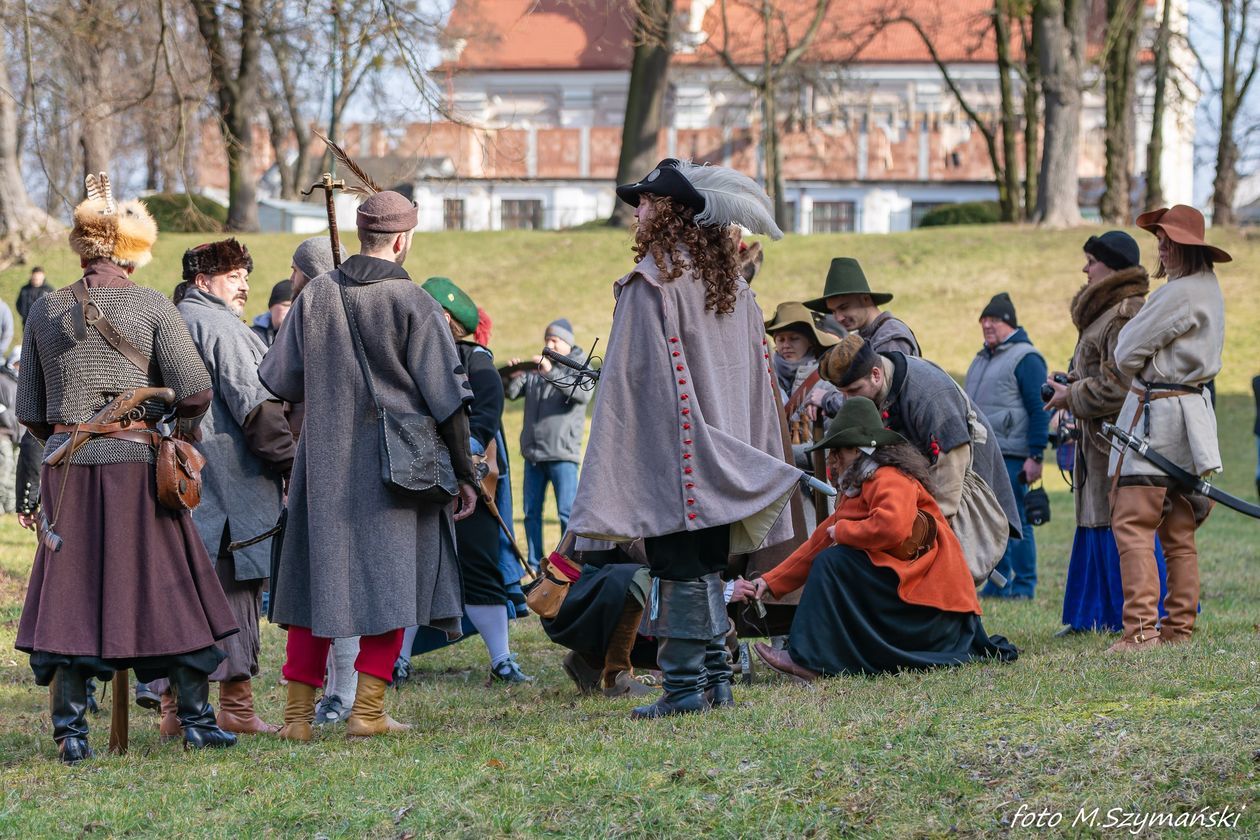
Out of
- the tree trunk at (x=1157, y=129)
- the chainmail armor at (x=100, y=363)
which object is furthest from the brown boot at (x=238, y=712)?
the tree trunk at (x=1157, y=129)

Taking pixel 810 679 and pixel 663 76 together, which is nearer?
pixel 810 679

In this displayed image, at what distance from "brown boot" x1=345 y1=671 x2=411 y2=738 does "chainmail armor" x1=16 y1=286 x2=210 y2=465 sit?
1159mm

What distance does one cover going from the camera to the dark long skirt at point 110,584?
5418 mm

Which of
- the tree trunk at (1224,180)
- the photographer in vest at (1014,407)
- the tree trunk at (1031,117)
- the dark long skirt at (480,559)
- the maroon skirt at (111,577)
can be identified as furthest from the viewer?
the tree trunk at (1224,180)

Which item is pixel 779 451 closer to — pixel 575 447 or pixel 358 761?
pixel 358 761

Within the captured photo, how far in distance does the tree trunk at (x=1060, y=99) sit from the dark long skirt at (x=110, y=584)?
26330 mm

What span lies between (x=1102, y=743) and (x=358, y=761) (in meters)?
2.47

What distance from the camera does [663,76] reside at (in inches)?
1208

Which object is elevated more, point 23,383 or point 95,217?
point 95,217

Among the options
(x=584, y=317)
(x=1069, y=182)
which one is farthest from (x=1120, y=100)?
(x=584, y=317)

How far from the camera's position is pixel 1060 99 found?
2916 centimetres

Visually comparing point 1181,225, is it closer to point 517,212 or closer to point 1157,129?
point 1157,129

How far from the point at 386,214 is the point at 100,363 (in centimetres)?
117

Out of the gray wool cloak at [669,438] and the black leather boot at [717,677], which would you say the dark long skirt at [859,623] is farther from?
the gray wool cloak at [669,438]
